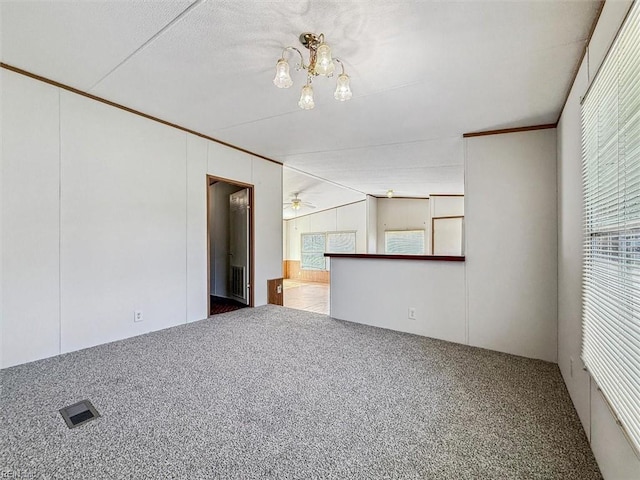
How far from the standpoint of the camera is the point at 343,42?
197 centimetres

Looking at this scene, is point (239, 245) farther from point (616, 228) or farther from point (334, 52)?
point (616, 228)

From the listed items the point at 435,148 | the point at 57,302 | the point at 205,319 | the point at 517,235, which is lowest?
the point at 205,319

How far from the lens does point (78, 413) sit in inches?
72.1

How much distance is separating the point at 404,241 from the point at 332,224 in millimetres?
2462

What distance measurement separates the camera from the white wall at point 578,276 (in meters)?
1.29

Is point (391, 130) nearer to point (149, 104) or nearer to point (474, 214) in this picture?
point (474, 214)

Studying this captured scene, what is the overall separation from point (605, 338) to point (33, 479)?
2741 millimetres

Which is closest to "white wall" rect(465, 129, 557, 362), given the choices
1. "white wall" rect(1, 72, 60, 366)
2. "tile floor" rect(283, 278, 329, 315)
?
"tile floor" rect(283, 278, 329, 315)

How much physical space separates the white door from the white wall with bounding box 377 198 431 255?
5534 mm

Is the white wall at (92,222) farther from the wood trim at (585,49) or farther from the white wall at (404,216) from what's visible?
the white wall at (404,216)

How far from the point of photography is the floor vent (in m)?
1.75

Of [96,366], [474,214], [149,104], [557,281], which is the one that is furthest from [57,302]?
[557,281]

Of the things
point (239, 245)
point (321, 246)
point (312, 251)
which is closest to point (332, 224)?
point (321, 246)

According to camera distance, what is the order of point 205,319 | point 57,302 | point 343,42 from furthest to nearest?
1. point 205,319
2. point 57,302
3. point 343,42
